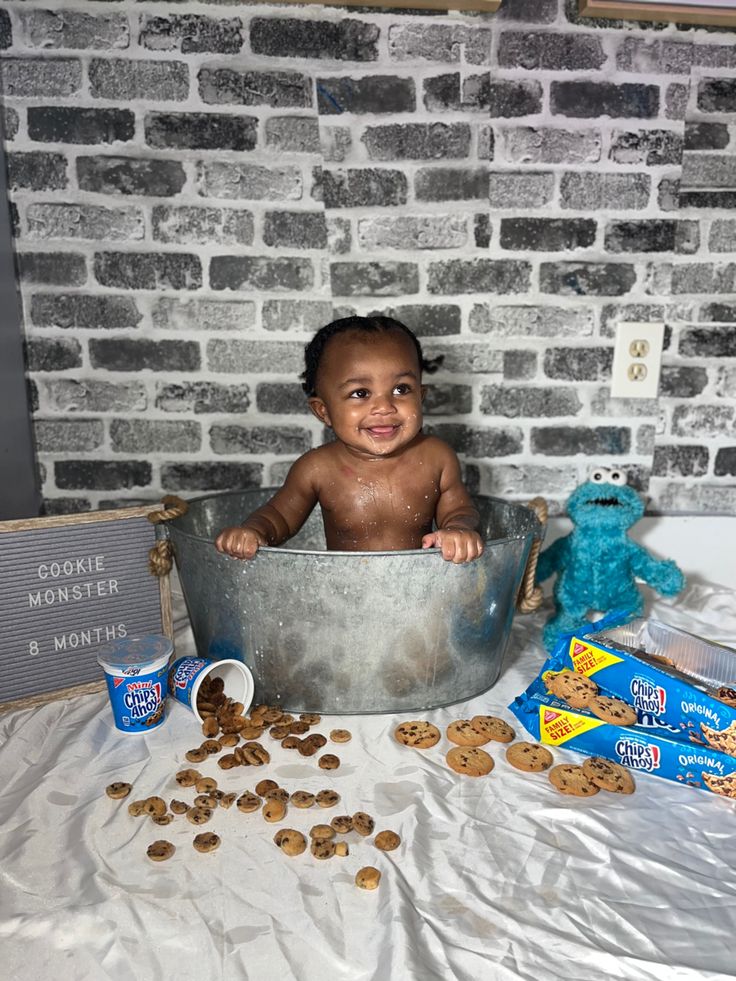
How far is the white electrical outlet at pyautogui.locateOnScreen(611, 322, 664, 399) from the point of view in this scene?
1408mm

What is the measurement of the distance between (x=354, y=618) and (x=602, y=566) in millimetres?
478

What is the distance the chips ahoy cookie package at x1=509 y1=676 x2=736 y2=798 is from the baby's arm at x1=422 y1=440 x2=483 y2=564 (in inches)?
8.3

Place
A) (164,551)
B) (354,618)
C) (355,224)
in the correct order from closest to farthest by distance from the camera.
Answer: (354,618), (164,551), (355,224)

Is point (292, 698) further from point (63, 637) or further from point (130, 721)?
point (63, 637)

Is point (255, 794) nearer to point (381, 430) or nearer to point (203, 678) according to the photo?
point (203, 678)

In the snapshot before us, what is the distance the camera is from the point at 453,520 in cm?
108

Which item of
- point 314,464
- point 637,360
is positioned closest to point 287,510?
point 314,464

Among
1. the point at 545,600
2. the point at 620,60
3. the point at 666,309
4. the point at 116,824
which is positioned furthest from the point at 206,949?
the point at 620,60

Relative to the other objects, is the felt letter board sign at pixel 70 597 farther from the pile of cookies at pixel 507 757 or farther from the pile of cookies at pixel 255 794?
the pile of cookies at pixel 507 757

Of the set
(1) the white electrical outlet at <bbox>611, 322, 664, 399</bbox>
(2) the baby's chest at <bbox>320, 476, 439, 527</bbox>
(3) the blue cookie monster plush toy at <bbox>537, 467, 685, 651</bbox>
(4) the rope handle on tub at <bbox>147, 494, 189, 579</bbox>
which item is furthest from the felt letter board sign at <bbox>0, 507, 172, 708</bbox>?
(1) the white electrical outlet at <bbox>611, 322, 664, 399</bbox>

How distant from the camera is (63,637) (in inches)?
40.3

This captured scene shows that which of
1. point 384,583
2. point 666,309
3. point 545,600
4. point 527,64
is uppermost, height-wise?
point 527,64

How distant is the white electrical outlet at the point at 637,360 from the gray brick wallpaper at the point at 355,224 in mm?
21

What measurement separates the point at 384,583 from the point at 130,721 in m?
0.36
